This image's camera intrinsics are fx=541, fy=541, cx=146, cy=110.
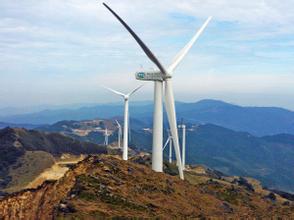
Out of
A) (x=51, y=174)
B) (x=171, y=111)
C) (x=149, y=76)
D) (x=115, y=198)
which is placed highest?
(x=149, y=76)

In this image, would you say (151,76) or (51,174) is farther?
(51,174)

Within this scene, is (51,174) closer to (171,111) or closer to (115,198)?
(171,111)

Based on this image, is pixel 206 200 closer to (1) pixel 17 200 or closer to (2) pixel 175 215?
(2) pixel 175 215

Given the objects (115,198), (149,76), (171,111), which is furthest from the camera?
(149,76)

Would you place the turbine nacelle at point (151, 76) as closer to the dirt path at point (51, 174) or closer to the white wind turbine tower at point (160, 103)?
the white wind turbine tower at point (160, 103)

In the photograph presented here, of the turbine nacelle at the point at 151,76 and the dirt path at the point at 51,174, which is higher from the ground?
the turbine nacelle at the point at 151,76

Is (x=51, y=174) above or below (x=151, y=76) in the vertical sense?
below

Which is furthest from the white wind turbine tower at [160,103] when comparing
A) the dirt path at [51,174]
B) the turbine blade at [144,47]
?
the dirt path at [51,174]

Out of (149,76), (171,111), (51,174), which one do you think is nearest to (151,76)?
(149,76)
